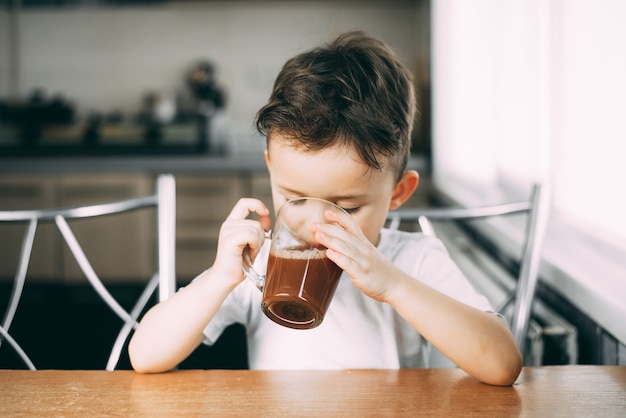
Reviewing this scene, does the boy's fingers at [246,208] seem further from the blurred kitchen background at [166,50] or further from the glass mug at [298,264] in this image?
the blurred kitchen background at [166,50]

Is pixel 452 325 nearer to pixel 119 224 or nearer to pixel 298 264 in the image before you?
pixel 298 264

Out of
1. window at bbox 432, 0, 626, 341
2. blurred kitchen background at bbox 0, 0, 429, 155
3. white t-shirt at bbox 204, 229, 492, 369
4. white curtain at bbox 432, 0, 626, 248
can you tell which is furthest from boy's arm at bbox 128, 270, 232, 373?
blurred kitchen background at bbox 0, 0, 429, 155

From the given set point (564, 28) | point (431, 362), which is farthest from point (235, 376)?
point (564, 28)

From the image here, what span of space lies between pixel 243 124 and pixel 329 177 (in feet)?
9.91

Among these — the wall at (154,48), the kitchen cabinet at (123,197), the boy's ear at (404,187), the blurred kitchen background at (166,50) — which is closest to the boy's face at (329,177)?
the boy's ear at (404,187)

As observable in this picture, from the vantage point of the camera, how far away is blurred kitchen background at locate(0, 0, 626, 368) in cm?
120

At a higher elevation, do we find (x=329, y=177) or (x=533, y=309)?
(x=329, y=177)

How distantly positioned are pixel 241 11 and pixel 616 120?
2948 millimetres

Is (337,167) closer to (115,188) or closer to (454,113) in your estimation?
(454,113)

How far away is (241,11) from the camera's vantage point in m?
3.71

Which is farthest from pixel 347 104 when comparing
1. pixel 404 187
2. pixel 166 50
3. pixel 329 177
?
pixel 166 50

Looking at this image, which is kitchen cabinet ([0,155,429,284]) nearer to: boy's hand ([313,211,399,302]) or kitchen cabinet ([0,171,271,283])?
kitchen cabinet ([0,171,271,283])

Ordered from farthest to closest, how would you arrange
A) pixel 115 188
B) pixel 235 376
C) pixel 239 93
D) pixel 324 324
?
pixel 239 93
pixel 115 188
pixel 324 324
pixel 235 376

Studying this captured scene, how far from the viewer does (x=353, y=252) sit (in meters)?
0.70
